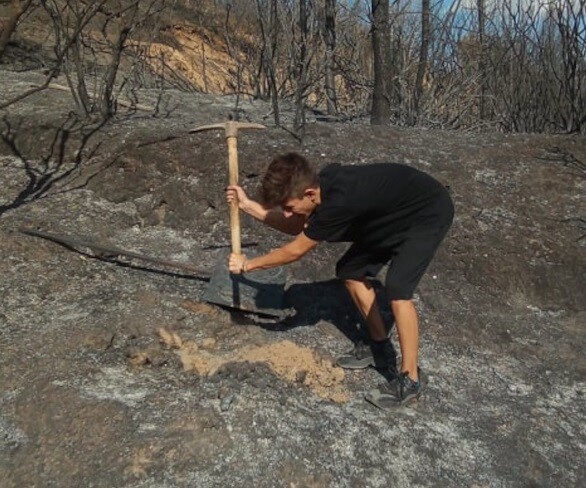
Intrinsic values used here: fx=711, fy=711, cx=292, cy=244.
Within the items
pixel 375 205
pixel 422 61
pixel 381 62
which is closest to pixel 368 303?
pixel 375 205

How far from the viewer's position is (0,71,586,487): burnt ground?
2768 millimetres

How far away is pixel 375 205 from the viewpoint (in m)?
2.99

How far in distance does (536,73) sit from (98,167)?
168 inches

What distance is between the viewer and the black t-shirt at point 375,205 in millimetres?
2887

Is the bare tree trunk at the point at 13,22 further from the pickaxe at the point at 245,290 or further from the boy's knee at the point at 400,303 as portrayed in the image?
the boy's knee at the point at 400,303

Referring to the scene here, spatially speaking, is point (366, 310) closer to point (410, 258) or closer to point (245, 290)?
point (410, 258)

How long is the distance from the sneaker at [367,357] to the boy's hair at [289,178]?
96cm

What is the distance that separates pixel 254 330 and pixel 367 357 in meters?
0.59

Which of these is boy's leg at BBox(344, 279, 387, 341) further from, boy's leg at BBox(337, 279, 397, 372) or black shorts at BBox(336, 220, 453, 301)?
black shorts at BBox(336, 220, 453, 301)

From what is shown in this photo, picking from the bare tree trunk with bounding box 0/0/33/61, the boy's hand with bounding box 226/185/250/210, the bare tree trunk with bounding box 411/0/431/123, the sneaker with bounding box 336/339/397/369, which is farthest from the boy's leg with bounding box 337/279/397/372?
the bare tree trunk with bounding box 411/0/431/123

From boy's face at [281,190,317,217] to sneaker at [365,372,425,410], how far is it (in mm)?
858

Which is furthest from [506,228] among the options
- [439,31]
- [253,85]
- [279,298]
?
[253,85]

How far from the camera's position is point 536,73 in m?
6.82

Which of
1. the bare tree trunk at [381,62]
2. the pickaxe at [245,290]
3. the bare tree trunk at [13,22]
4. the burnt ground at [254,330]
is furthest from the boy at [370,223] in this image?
the bare tree trunk at [381,62]
